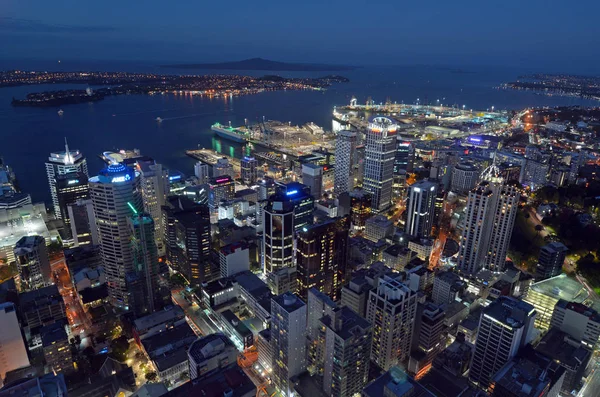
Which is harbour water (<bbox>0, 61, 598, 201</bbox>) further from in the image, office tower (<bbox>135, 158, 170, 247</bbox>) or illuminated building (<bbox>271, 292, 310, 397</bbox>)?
illuminated building (<bbox>271, 292, 310, 397</bbox>)

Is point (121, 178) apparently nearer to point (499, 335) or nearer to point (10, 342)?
point (10, 342)

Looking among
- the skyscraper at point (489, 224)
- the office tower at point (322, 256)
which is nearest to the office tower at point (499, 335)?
the skyscraper at point (489, 224)

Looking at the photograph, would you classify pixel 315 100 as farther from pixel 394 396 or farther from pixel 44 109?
pixel 394 396

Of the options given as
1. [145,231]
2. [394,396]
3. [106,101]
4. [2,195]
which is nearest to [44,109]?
[106,101]

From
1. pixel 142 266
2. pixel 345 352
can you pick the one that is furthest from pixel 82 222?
pixel 345 352

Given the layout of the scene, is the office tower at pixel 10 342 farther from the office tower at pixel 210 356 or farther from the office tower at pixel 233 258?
the office tower at pixel 233 258

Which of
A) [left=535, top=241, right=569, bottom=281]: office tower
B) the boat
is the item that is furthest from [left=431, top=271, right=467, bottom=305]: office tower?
the boat
